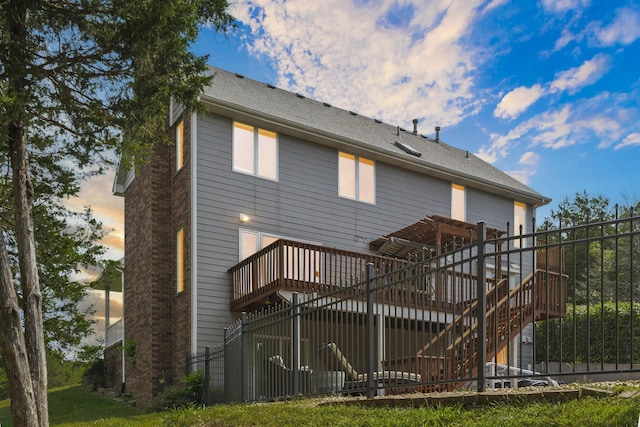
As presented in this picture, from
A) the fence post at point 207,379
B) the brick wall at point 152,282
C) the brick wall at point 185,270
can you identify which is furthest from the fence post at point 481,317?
the brick wall at point 152,282

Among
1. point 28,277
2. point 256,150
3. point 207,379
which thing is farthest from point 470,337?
point 256,150

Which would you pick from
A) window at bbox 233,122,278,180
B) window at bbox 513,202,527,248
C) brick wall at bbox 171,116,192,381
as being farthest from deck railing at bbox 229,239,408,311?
window at bbox 513,202,527,248

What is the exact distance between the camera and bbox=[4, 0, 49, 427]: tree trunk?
978 centimetres

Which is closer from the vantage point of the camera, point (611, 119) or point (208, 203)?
point (208, 203)

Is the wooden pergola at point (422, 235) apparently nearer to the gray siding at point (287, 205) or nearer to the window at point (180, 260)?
the gray siding at point (287, 205)

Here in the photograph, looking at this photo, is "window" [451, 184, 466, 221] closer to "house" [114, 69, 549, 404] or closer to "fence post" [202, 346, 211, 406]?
"house" [114, 69, 549, 404]

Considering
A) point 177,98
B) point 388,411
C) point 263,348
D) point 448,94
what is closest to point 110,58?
point 177,98

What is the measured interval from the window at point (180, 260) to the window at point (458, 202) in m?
9.06

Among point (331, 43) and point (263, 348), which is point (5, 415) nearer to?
point (263, 348)

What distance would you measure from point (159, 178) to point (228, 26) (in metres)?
7.21

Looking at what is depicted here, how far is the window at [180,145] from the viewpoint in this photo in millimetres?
17328

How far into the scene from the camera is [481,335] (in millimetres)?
6438

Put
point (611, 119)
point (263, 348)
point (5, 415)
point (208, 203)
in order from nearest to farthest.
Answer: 1. point (263, 348)
2. point (208, 203)
3. point (5, 415)
4. point (611, 119)

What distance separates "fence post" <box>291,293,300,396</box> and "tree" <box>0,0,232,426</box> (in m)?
3.78
